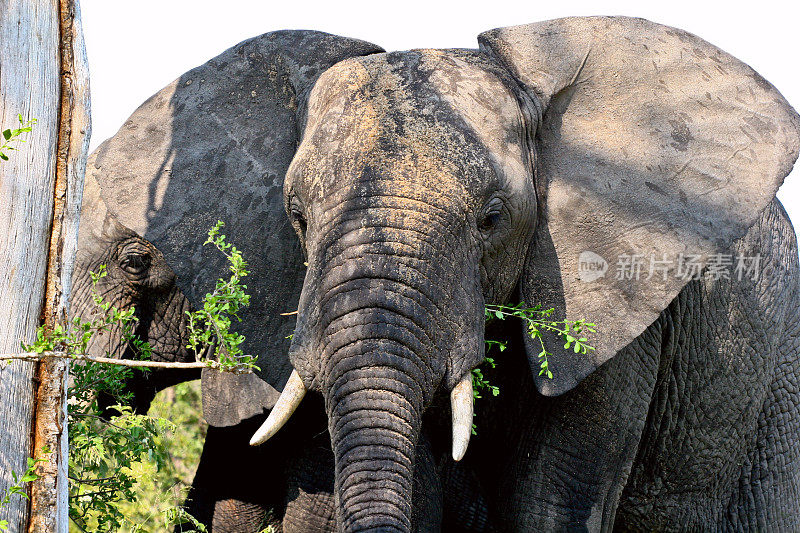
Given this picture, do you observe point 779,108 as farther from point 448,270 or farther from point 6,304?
point 6,304

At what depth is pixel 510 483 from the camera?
422cm

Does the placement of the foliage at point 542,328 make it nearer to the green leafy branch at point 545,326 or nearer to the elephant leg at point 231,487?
the green leafy branch at point 545,326

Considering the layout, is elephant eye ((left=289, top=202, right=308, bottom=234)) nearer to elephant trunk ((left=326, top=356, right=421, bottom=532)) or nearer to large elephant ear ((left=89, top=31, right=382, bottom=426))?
large elephant ear ((left=89, top=31, right=382, bottom=426))

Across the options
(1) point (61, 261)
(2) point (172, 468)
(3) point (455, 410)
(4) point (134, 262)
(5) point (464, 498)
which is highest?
(1) point (61, 261)

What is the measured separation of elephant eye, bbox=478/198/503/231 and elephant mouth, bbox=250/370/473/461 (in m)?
0.44

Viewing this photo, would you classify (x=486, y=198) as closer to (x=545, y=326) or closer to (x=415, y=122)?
(x=415, y=122)

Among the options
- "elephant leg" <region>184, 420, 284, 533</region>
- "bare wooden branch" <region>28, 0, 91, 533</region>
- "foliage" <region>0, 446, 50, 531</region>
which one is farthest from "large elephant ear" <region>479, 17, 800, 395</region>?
"elephant leg" <region>184, 420, 284, 533</region>

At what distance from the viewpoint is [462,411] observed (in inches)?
131

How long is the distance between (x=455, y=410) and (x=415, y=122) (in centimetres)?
80

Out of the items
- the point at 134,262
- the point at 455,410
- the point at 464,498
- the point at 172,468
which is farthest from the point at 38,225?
the point at 172,468

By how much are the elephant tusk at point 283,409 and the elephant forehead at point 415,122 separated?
21.6 inches

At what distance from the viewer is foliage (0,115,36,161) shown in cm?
276

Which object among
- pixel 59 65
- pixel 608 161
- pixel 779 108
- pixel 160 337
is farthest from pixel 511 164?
pixel 160 337

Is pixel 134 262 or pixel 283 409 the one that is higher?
pixel 283 409
